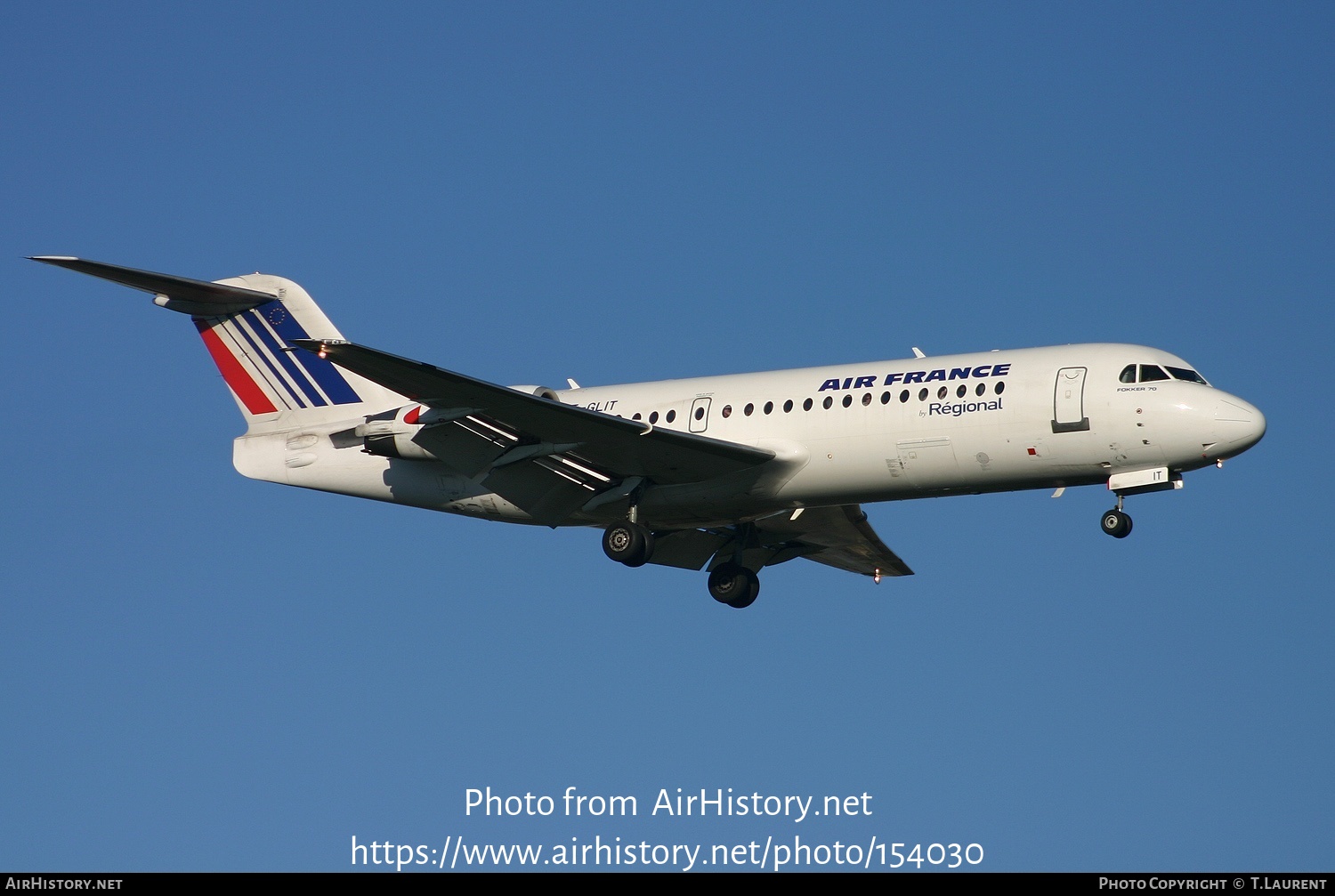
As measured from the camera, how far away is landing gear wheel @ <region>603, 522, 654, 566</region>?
29.3m

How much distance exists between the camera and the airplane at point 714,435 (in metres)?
26.5

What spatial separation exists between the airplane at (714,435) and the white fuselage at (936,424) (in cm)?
3

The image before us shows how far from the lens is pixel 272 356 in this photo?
1268 inches

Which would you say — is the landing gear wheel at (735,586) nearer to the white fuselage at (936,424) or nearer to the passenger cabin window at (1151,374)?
the white fuselage at (936,424)

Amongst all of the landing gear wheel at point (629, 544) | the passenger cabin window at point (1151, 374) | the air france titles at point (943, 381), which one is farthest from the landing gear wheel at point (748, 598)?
the passenger cabin window at point (1151, 374)

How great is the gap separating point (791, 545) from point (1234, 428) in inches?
382

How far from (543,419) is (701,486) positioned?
313 cm

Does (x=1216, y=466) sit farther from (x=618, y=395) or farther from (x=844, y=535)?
(x=618, y=395)

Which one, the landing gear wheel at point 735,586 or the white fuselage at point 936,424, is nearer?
the white fuselage at point 936,424

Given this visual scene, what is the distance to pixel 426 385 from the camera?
26703 mm

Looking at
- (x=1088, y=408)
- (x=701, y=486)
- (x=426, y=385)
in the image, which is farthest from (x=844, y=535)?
(x=426, y=385)

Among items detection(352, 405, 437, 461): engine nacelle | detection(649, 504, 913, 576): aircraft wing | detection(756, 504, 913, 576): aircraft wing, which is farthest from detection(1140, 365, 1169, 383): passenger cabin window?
detection(352, 405, 437, 461): engine nacelle

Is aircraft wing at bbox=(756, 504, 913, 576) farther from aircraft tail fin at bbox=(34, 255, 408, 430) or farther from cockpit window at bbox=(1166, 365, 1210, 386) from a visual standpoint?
aircraft tail fin at bbox=(34, 255, 408, 430)

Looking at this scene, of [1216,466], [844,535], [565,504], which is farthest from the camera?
[844,535]
